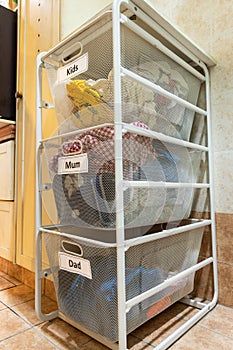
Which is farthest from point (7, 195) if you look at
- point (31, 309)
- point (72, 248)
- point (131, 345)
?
point (131, 345)

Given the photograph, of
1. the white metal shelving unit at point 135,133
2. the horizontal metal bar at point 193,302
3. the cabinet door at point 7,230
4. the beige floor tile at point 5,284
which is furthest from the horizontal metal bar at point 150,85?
the beige floor tile at point 5,284

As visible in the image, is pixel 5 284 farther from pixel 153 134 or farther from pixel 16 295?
pixel 153 134

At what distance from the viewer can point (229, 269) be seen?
3.15 feet

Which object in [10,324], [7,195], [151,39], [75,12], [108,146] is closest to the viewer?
[108,146]

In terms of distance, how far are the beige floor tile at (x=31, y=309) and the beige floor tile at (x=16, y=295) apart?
0.04 meters

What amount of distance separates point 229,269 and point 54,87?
3.03ft

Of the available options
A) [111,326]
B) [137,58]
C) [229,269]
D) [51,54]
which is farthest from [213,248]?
[51,54]

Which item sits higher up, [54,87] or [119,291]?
[54,87]

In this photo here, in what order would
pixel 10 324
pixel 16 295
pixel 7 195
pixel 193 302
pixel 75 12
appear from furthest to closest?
pixel 7 195
pixel 75 12
pixel 16 295
pixel 193 302
pixel 10 324

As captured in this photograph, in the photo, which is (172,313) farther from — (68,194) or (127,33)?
(127,33)

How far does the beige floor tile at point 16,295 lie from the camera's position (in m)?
1.05

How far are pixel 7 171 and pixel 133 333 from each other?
3.23 feet

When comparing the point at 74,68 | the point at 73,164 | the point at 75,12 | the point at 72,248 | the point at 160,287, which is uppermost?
the point at 75,12

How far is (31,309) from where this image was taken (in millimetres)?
977
